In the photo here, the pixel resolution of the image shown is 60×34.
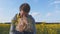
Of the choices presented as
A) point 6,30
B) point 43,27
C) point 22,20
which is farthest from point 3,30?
point 22,20

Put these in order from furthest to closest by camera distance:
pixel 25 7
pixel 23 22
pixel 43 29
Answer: pixel 43 29
pixel 23 22
pixel 25 7

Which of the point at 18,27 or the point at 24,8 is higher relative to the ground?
the point at 24,8

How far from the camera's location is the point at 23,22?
338 centimetres

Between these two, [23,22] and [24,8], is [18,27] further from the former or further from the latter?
[24,8]

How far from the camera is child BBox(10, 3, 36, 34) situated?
3264mm

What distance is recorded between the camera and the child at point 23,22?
326cm

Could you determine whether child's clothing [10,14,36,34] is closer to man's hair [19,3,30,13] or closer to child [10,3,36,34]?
child [10,3,36,34]

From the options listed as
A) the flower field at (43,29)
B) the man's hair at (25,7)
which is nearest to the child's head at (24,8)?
the man's hair at (25,7)

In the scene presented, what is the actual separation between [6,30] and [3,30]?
88mm

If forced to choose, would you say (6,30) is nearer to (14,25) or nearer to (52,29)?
(52,29)

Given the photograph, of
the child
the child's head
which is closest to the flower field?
the child

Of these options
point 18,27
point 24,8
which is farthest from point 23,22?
point 24,8

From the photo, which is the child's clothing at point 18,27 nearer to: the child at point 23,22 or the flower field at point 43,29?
the child at point 23,22

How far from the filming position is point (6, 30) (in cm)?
590
